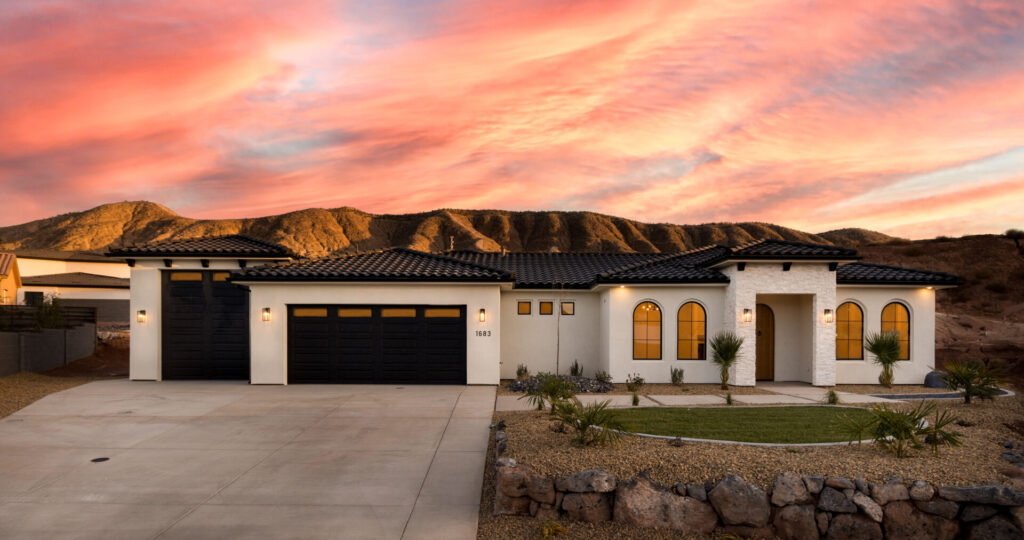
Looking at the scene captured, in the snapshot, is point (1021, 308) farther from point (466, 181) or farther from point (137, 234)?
point (137, 234)

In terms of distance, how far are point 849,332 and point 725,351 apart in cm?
432

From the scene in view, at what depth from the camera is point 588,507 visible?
18.1 ft

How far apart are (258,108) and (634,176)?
62.5ft

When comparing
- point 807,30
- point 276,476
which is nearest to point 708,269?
point 807,30

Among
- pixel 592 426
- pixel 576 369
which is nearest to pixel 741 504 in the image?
pixel 592 426

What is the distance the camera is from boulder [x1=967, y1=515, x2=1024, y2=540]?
516cm

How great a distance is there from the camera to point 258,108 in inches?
794

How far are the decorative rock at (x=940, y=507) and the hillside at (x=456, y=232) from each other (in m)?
65.9

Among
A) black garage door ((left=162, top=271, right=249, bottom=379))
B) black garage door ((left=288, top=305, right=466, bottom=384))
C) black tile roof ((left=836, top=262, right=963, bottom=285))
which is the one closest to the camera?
black garage door ((left=288, top=305, right=466, bottom=384))

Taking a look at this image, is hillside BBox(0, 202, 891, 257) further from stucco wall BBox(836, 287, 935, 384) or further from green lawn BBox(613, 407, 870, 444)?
green lawn BBox(613, 407, 870, 444)

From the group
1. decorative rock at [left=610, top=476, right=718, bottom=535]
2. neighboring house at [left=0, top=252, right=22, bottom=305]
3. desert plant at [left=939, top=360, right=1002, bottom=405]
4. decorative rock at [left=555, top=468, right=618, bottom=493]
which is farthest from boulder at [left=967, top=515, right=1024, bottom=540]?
neighboring house at [left=0, top=252, right=22, bottom=305]

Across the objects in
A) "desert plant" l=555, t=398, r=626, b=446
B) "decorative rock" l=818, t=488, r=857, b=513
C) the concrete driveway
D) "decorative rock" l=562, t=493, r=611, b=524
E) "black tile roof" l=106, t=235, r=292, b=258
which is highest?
"black tile roof" l=106, t=235, r=292, b=258

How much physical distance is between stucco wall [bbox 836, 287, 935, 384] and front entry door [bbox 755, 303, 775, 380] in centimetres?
174

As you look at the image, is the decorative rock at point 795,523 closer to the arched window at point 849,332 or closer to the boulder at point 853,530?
the boulder at point 853,530
